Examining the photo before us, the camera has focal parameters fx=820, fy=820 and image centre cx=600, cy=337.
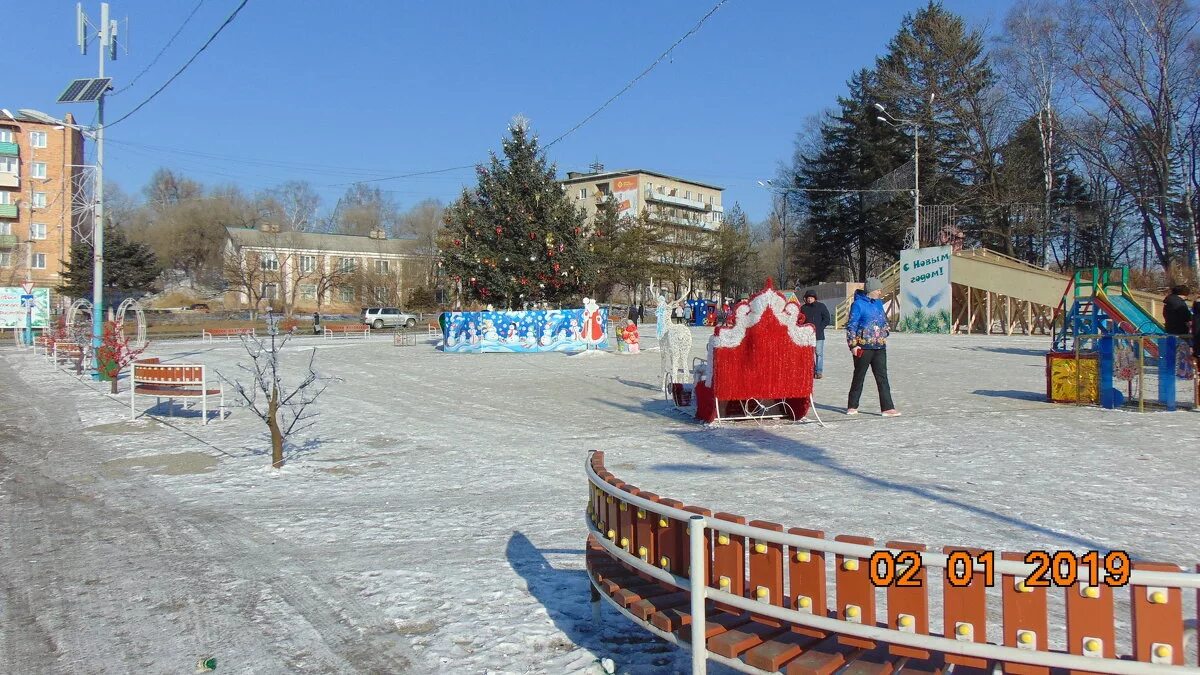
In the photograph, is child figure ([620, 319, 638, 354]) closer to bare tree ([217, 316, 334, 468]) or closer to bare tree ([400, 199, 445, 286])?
bare tree ([217, 316, 334, 468])

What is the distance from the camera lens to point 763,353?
10539mm

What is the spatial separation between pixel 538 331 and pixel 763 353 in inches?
790

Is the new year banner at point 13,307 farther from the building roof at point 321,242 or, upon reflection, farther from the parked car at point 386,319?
the building roof at point 321,242

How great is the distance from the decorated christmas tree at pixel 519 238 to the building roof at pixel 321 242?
43.4 m

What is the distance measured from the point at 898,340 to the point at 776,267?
5750cm

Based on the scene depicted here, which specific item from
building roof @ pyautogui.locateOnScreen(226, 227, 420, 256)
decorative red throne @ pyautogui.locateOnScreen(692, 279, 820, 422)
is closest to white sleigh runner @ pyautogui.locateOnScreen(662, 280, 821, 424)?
decorative red throne @ pyautogui.locateOnScreen(692, 279, 820, 422)

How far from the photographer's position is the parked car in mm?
58375

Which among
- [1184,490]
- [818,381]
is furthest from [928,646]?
[818,381]

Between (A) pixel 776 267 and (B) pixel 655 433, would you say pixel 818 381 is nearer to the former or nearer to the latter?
(B) pixel 655 433

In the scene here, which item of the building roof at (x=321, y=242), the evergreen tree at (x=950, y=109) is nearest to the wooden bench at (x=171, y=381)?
the evergreen tree at (x=950, y=109)

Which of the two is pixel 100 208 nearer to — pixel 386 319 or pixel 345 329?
pixel 345 329

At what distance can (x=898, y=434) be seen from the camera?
399 inches

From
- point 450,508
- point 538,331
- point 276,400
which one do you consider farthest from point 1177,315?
point 538,331

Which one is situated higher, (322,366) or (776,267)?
(776,267)
